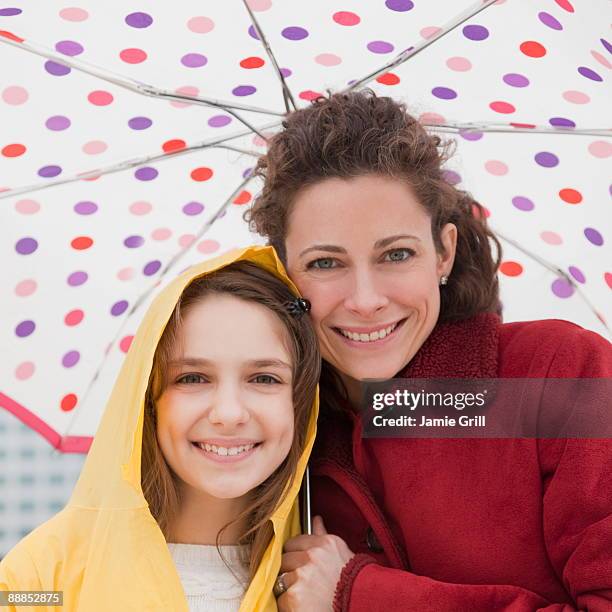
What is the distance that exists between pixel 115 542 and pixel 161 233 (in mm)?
790

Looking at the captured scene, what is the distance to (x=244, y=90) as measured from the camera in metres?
2.09

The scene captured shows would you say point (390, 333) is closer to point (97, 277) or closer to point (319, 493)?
point (319, 493)

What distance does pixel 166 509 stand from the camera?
1.95 m

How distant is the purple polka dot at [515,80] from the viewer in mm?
1924

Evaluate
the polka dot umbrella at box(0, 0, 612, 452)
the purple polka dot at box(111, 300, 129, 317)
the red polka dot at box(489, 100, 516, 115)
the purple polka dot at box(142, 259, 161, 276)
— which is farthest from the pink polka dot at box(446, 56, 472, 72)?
the purple polka dot at box(111, 300, 129, 317)

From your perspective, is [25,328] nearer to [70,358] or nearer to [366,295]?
[70,358]

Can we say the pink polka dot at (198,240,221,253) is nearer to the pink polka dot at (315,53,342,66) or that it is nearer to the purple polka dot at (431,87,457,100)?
the pink polka dot at (315,53,342,66)

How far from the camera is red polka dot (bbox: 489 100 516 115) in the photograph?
2008 millimetres

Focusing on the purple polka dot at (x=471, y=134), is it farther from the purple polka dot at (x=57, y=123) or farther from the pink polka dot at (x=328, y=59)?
the purple polka dot at (x=57, y=123)

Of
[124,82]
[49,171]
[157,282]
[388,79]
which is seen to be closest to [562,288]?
[388,79]

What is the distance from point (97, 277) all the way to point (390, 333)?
723 millimetres

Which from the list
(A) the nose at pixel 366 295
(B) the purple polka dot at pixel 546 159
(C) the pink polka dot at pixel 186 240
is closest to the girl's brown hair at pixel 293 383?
(A) the nose at pixel 366 295

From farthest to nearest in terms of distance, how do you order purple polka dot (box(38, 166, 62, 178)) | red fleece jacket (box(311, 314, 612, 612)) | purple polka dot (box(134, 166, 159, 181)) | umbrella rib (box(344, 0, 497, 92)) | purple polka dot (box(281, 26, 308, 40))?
purple polka dot (box(134, 166, 159, 181)), purple polka dot (box(38, 166, 62, 178)), purple polka dot (box(281, 26, 308, 40)), umbrella rib (box(344, 0, 497, 92)), red fleece jacket (box(311, 314, 612, 612))

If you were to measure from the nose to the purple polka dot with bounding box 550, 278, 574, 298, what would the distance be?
1.67 ft
